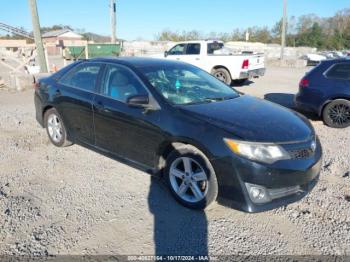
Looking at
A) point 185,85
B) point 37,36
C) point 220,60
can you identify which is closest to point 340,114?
point 185,85

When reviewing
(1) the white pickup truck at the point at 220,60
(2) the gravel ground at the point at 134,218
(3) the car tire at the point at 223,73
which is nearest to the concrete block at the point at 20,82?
(1) the white pickup truck at the point at 220,60

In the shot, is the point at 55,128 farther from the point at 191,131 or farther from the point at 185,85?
the point at 191,131

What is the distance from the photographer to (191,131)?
131 inches

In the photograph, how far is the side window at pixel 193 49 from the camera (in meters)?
13.1

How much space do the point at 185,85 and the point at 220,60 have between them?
8.62 meters

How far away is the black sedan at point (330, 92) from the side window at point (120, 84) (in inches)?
178

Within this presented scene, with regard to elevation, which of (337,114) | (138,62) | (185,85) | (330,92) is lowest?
(337,114)

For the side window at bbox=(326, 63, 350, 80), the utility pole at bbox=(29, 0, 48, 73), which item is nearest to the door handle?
the side window at bbox=(326, 63, 350, 80)

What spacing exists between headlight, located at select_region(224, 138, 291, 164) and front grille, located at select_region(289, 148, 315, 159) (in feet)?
0.42

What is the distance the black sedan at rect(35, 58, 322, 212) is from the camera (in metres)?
3.07

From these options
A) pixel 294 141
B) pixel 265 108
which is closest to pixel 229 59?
pixel 265 108

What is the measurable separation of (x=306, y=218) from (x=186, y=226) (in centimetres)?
127

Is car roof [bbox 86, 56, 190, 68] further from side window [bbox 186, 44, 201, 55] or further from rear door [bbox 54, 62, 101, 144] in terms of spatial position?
side window [bbox 186, 44, 201, 55]

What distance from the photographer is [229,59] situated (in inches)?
480
